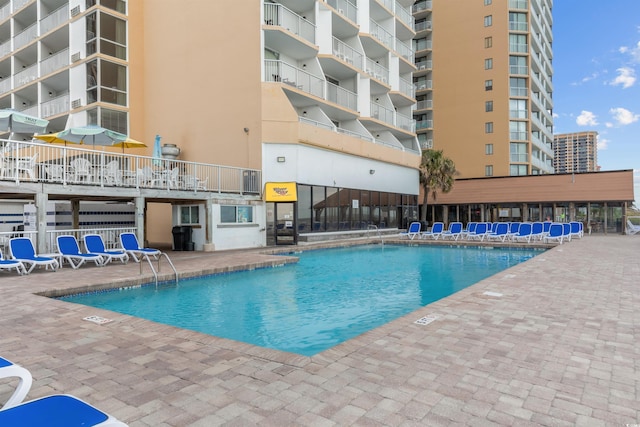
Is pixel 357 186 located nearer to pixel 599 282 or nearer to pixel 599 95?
pixel 599 282

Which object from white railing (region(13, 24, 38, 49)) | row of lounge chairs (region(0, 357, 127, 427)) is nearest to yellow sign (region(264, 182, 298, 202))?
row of lounge chairs (region(0, 357, 127, 427))

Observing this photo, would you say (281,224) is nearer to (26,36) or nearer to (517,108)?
(26,36)

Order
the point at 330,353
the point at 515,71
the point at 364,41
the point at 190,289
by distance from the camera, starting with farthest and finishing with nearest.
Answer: the point at 515,71, the point at 364,41, the point at 190,289, the point at 330,353

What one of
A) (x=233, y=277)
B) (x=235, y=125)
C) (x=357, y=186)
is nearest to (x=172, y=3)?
(x=235, y=125)

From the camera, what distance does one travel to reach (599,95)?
48.6m

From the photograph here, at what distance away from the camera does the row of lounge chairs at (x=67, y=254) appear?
929 centimetres

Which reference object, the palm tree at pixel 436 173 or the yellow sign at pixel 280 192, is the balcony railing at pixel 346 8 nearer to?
the palm tree at pixel 436 173

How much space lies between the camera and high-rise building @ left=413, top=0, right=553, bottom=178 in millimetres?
Answer: 35812

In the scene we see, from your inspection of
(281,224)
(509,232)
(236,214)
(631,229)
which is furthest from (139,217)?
(631,229)

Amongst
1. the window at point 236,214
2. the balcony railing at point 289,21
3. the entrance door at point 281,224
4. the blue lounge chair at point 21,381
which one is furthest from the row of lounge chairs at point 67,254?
the balcony railing at point 289,21

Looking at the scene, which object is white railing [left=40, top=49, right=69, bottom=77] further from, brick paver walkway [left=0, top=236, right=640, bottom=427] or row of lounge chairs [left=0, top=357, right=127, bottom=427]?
row of lounge chairs [left=0, top=357, right=127, bottom=427]

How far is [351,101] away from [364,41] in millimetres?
4759

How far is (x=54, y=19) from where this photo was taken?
2469cm

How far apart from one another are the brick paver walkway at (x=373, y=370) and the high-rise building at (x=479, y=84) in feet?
111
